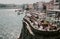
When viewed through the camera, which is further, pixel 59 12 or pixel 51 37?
pixel 59 12

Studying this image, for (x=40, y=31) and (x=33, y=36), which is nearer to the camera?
(x=40, y=31)

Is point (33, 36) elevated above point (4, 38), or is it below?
above

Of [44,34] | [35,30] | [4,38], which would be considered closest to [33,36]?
[35,30]

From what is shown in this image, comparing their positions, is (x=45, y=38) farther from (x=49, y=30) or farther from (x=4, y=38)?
(x=4, y=38)

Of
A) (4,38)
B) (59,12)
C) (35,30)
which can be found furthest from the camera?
(4,38)

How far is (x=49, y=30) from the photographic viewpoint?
18.9 m

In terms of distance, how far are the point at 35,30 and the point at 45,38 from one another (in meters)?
1.81

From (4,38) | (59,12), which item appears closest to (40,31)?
(59,12)

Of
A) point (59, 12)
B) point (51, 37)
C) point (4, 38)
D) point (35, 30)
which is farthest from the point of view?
point (4, 38)

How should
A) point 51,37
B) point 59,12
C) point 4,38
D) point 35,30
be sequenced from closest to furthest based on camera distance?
point 51,37 < point 35,30 < point 59,12 < point 4,38

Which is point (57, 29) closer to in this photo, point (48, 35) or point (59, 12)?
point (48, 35)

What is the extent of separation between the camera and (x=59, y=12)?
1254 inches

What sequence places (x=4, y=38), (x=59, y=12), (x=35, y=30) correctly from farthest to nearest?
(x=4, y=38)
(x=59, y=12)
(x=35, y=30)

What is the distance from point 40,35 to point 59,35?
1.54 meters
